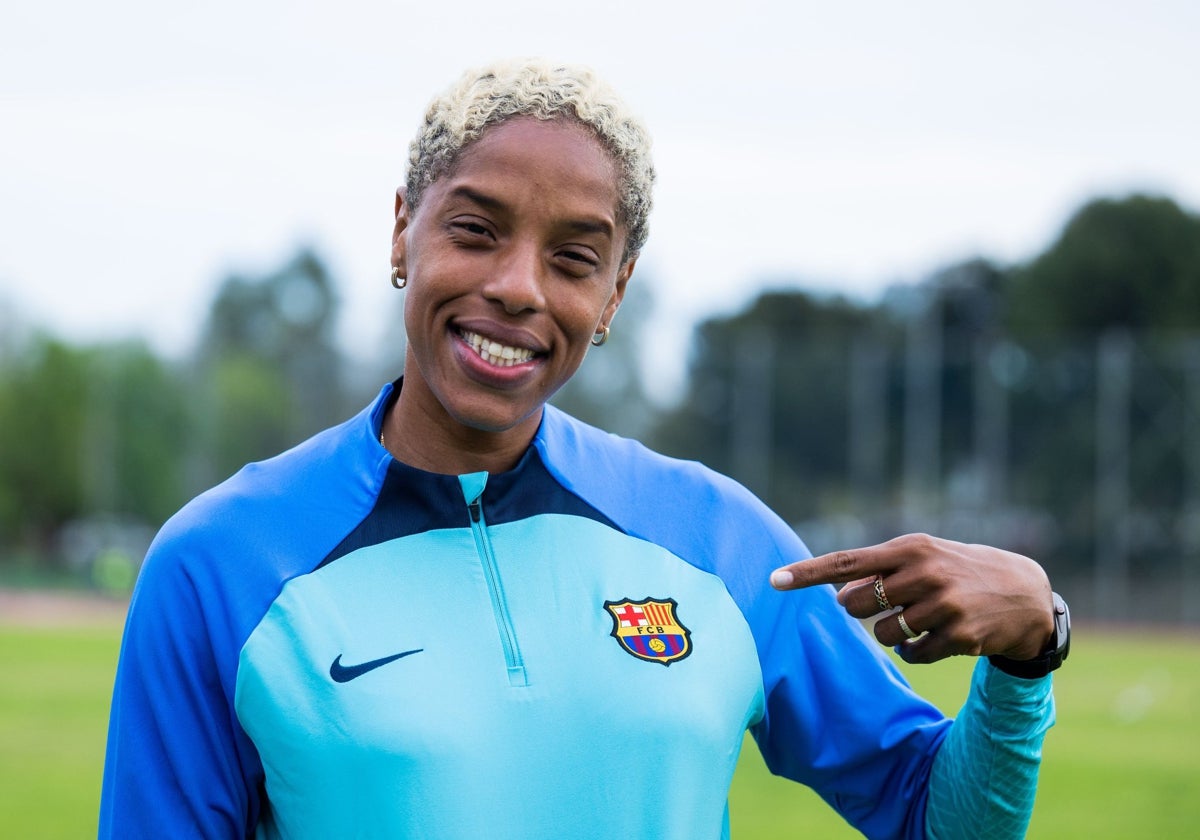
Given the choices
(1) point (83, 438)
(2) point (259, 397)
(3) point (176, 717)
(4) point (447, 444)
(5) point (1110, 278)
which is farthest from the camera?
(5) point (1110, 278)

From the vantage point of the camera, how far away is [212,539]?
1770 millimetres

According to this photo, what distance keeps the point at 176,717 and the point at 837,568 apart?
0.83 m

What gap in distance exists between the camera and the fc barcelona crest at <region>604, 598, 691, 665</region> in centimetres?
183

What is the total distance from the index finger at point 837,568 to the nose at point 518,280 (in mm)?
473

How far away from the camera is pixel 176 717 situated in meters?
1.70

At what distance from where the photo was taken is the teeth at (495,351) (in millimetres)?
1812

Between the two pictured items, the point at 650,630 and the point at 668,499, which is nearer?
the point at 650,630

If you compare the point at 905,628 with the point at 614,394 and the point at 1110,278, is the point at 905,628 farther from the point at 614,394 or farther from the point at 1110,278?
the point at 1110,278

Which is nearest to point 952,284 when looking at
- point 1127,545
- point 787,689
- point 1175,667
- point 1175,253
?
point 1175,253

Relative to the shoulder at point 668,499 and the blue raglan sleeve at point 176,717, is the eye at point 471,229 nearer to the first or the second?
the shoulder at point 668,499

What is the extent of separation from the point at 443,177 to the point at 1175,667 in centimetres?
1741

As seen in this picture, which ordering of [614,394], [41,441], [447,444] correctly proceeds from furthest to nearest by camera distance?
[41,441], [614,394], [447,444]

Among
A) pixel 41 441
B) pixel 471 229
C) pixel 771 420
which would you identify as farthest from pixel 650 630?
pixel 41 441

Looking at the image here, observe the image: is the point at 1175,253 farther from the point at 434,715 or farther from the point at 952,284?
the point at 434,715
